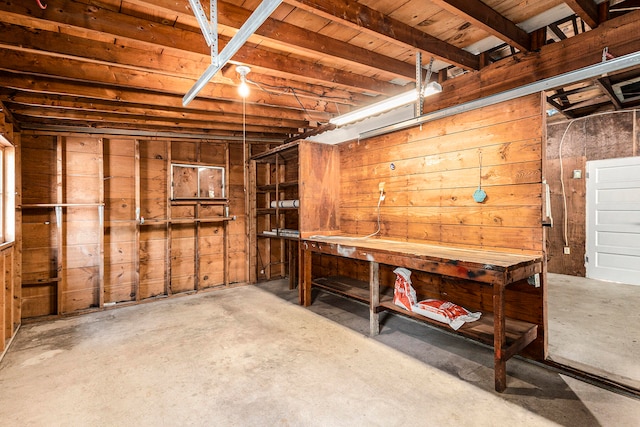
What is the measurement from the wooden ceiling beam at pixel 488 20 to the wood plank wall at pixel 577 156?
143 inches

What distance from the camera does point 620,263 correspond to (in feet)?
15.7

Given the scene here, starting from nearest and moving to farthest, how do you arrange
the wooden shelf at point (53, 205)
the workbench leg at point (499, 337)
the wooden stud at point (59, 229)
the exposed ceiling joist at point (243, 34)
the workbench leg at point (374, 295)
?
the exposed ceiling joist at point (243, 34), the workbench leg at point (499, 337), the workbench leg at point (374, 295), the wooden shelf at point (53, 205), the wooden stud at point (59, 229)

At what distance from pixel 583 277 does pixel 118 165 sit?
748 centimetres

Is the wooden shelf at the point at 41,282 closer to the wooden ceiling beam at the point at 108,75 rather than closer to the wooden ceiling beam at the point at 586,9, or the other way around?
the wooden ceiling beam at the point at 108,75

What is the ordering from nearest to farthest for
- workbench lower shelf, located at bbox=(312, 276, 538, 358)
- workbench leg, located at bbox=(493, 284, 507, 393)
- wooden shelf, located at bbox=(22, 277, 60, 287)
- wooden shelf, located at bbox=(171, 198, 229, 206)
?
workbench leg, located at bbox=(493, 284, 507, 393), workbench lower shelf, located at bbox=(312, 276, 538, 358), wooden shelf, located at bbox=(22, 277, 60, 287), wooden shelf, located at bbox=(171, 198, 229, 206)

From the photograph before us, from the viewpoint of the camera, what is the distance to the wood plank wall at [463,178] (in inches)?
95.0

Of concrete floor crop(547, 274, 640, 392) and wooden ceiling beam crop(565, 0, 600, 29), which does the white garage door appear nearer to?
concrete floor crop(547, 274, 640, 392)

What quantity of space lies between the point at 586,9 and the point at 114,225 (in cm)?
526

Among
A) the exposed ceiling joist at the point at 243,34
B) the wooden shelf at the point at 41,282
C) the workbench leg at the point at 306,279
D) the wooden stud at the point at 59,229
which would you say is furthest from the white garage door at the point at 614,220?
the wooden shelf at the point at 41,282

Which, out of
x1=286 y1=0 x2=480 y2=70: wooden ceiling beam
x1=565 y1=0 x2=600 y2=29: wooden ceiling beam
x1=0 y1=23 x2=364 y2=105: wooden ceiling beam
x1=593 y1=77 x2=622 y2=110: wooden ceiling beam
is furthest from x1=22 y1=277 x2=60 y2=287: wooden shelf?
x1=593 y1=77 x2=622 y2=110: wooden ceiling beam

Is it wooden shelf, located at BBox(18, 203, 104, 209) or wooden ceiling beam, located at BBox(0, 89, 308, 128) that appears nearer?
wooden ceiling beam, located at BBox(0, 89, 308, 128)

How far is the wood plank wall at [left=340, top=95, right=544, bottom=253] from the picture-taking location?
2.41m

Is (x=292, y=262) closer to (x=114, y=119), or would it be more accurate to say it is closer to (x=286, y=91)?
(x=286, y=91)

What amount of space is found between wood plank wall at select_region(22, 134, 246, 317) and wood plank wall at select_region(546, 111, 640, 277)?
5621mm
